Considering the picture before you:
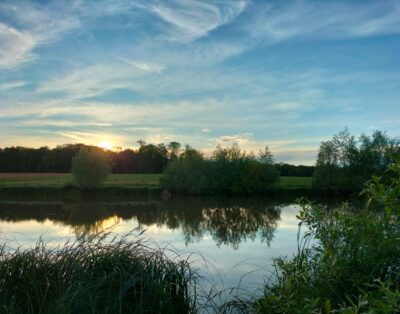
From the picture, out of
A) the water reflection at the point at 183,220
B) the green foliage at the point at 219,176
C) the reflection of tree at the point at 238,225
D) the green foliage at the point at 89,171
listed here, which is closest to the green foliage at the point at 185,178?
the green foliage at the point at 219,176

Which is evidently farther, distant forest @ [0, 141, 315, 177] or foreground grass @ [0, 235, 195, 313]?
distant forest @ [0, 141, 315, 177]

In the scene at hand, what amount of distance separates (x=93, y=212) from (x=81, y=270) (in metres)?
24.8

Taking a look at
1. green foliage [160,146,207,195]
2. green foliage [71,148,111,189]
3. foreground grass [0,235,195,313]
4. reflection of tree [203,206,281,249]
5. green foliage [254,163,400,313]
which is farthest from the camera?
green foliage [160,146,207,195]

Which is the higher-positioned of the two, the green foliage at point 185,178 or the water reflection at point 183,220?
the green foliage at point 185,178

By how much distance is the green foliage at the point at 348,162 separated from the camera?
47.3m

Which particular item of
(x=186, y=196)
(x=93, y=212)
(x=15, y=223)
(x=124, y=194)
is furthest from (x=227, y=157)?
(x=15, y=223)

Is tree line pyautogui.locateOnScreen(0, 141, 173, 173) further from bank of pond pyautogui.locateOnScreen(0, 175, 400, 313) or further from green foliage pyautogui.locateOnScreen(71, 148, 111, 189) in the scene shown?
bank of pond pyautogui.locateOnScreen(0, 175, 400, 313)

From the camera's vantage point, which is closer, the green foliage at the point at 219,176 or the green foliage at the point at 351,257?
the green foliage at the point at 351,257

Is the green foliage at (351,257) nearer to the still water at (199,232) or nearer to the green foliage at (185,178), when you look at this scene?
the still water at (199,232)

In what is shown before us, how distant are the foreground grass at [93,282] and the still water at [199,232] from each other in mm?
1021

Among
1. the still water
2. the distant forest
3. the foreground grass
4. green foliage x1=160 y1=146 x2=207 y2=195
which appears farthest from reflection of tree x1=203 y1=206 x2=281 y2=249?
the distant forest

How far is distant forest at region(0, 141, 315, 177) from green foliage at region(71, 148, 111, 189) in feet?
66.8

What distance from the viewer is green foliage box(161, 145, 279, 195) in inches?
1853

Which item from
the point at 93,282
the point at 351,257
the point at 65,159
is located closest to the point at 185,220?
the point at 93,282
